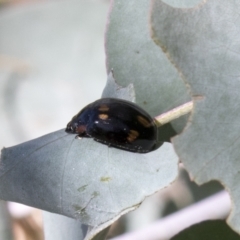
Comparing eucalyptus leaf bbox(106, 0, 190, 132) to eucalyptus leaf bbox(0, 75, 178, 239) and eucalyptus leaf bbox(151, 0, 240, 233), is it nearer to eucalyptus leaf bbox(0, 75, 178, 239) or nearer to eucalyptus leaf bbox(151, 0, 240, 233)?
eucalyptus leaf bbox(0, 75, 178, 239)

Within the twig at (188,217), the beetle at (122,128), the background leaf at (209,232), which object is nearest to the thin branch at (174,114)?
the beetle at (122,128)

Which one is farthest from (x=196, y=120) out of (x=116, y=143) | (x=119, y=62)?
(x=119, y=62)

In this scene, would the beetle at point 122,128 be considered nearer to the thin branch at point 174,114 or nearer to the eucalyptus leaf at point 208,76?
the thin branch at point 174,114

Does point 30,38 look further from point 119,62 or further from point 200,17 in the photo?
point 200,17

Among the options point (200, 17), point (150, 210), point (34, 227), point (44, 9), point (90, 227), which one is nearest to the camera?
point (200, 17)

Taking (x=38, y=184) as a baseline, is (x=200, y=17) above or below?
above

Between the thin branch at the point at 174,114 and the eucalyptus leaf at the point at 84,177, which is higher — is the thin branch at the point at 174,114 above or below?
above

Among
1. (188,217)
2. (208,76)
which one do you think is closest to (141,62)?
(208,76)
